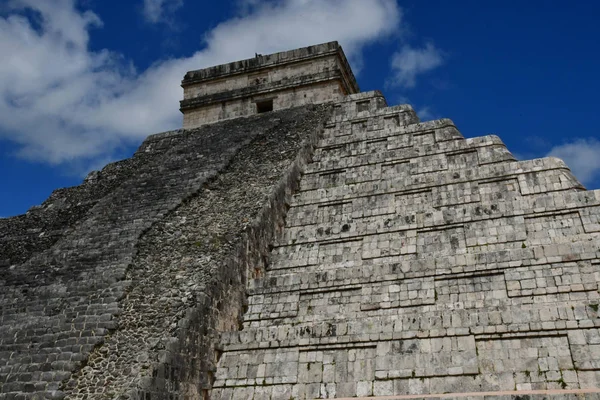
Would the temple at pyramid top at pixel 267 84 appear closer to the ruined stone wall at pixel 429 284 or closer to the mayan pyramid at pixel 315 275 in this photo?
the mayan pyramid at pixel 315 275

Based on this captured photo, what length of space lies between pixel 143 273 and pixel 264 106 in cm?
804

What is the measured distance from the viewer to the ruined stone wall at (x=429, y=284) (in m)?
6.93

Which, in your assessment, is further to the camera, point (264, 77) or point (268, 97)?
point (264, 77)

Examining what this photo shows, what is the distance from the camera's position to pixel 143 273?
28.2 ft

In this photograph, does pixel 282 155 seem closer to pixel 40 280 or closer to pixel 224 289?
pixel 224 289

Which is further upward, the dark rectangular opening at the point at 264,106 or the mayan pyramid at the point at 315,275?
the dark rectangular opening at the point at 264,106

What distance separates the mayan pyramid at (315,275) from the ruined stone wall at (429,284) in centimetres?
2

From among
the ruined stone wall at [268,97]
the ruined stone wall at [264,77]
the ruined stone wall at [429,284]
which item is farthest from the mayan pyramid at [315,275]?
the ruined stone wall at [264,77]

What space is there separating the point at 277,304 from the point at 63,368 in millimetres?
3020

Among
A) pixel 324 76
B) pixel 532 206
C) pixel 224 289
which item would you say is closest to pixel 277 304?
pixel 224 289

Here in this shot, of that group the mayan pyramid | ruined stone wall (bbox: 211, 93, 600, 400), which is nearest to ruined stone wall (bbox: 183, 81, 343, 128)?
the mayan pyramid

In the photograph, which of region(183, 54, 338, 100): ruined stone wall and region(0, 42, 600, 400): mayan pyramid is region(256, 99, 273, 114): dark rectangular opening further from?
region(0, 42, 600, 400): mayan pyramid

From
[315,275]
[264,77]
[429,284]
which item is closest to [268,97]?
[264,77]

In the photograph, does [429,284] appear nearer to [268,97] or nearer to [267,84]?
[268,97]
